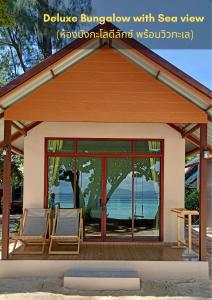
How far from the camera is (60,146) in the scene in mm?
10812

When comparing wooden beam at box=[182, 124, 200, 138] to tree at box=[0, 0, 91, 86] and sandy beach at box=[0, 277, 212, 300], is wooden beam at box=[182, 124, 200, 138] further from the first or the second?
tree at box=[0, 0, 91, 86]

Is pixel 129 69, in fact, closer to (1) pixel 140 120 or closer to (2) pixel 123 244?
(1) pixel 140 120

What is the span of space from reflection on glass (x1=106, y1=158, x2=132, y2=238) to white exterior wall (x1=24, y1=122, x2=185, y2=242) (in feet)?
2.47

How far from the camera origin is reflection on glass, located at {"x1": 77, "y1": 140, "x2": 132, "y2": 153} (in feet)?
35.2

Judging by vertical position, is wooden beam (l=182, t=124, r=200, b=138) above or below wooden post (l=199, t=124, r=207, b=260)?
above

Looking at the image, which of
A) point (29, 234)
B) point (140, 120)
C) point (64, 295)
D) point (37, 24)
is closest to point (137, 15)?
point (37, 24)

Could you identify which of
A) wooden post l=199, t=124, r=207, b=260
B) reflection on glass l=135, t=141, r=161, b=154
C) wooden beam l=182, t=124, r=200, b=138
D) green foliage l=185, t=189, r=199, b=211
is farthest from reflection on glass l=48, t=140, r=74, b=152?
green foliage l=185, t=189, r=199, b=211

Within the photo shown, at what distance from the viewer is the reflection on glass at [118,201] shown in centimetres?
1072

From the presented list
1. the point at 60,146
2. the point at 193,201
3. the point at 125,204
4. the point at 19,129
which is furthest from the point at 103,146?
the point at 193,201

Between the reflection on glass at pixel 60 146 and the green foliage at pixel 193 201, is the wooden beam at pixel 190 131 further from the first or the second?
the green foliage at pixel 193 201

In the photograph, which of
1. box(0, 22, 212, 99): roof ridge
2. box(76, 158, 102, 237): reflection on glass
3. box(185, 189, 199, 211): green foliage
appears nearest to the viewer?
box(0, 22, 212, 99): roof ridge

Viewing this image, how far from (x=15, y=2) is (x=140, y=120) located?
9761mm

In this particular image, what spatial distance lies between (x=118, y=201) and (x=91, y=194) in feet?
2.30

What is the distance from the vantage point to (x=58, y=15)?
1720 centimetres
